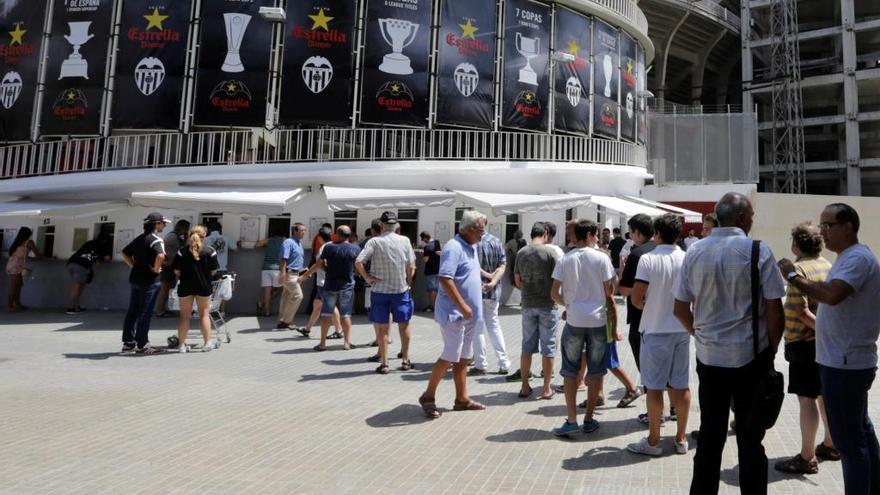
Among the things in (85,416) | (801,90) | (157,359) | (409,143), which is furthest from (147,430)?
(801,90)

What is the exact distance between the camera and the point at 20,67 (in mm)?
14867

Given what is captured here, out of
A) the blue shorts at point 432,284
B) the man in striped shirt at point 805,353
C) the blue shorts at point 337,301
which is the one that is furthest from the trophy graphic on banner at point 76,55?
the man in striped shirt at point 805,353

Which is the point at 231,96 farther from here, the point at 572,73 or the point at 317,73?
the point at 572,73

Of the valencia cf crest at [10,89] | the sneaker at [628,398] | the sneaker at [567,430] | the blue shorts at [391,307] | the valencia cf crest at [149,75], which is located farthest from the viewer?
the valencia cf crest at [10,89]

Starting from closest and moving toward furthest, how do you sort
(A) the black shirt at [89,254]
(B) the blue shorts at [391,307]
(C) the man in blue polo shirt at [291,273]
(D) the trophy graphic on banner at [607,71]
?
(B) the blue shorts at [391,307]
(C) the man in blue polo shirt at [291,273]
(A) the black shirt at [89,254]
(D) the trophy graphic on banner at [607,71]

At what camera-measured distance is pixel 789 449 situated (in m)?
4.25

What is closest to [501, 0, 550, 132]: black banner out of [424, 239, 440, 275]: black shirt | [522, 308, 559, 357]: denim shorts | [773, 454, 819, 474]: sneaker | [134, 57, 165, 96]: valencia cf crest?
[424, 239, 440, 275]: black shirt

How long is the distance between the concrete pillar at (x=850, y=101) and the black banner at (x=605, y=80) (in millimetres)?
24942

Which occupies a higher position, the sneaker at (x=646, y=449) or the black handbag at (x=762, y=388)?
the black handbag at (x=762, y=388)

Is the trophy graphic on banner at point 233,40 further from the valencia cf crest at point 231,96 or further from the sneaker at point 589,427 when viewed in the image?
the sneaker at point 589,427

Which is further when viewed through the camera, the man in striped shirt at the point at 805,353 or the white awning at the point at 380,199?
the white awning at the point at 380,199

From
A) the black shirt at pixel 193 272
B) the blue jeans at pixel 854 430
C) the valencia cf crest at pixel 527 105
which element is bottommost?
the blue jeans at pixel 854 430

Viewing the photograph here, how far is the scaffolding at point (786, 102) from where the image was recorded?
112 ft

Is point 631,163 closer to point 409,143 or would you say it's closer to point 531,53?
point 531,53
